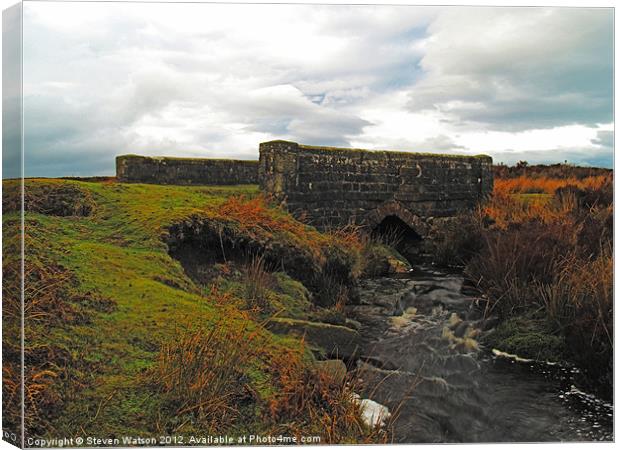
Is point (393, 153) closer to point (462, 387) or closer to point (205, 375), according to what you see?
point (462, 387)

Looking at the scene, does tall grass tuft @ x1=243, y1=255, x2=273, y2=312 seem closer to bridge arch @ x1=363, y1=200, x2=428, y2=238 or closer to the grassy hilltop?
the grassy hilltop

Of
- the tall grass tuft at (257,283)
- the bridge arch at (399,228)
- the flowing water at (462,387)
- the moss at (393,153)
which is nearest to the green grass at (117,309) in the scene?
the tall grass tuft at (257,283)

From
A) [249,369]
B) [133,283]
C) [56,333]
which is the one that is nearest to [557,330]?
[249,369]

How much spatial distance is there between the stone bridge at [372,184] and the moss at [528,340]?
5.19 metres

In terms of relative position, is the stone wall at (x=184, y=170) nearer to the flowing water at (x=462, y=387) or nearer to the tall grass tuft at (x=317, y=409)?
the flowing water at (x=462, y=387)

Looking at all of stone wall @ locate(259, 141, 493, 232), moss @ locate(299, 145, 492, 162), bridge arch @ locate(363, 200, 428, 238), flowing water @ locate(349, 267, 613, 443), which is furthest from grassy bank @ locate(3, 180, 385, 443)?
bridge arch @ locate(363, 200, 428, 238)

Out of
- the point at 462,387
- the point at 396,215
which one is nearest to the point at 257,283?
the point at 462,387

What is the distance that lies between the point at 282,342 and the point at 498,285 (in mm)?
3915

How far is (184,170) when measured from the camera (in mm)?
15398

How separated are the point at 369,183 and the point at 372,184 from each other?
3.9 inches

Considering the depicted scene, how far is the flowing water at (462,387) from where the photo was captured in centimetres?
565

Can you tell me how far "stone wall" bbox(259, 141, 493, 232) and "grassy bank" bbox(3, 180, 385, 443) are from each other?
15.4 ft

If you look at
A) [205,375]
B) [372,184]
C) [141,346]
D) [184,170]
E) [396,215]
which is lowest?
[205,375]

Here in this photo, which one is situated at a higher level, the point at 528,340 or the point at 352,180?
the point at 352,180
